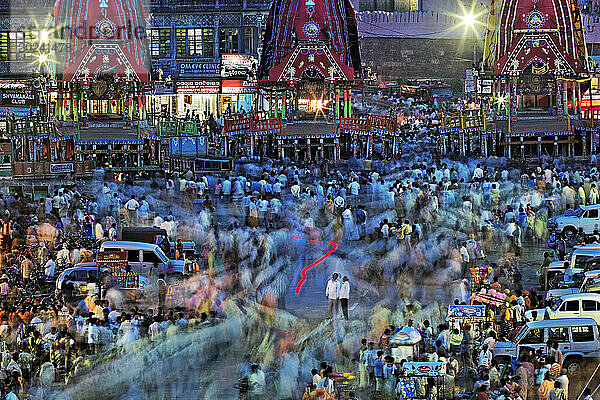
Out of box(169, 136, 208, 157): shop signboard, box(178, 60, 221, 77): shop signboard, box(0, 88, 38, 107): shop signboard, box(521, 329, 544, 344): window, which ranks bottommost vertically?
box(521, 329, 544, 344): window

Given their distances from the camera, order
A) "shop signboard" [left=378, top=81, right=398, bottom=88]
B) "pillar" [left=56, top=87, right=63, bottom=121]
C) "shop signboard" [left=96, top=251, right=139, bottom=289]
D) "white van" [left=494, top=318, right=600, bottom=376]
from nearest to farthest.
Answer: "white van" [left=494, top=318, right=600, bottom=376]
"shop signboard" [left=96, top=251, right=139, bottom=289]
"pillar" [left=56, top=87, right=63, bottom=121]
"shop signboard" [left=378, top=81, right=398, bottom=88]

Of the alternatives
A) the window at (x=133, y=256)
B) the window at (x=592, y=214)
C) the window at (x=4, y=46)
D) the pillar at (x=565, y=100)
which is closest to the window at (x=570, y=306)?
the window at (x=133, y=256)

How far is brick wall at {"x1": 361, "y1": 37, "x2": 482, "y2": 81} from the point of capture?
306 feet

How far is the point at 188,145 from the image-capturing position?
221 feet

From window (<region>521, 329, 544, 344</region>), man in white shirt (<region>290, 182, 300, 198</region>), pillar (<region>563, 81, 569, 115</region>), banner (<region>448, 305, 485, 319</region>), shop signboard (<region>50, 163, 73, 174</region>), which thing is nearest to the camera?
window (<region>521, 329, 544, 344</region>)

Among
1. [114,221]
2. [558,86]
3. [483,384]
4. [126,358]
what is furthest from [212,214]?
[558,86]

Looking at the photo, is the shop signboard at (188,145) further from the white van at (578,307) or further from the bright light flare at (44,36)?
the white van at (578,307)

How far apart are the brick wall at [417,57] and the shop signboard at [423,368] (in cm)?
6847

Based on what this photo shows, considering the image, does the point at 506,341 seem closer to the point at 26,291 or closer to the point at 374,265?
the point at 374,265

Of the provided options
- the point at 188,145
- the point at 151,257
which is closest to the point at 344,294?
the point at 151,257

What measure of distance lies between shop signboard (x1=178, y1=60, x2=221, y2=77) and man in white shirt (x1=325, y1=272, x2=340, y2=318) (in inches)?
2075

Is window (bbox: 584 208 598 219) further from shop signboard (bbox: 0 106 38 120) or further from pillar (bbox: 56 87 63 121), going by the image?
shop signboard (bbox: 0 106 38 120)

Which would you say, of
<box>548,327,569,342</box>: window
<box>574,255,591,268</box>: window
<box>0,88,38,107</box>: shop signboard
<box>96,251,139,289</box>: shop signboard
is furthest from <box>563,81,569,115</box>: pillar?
<box>548,327,569,342</box>: window

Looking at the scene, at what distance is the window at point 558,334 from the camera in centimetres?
2694
